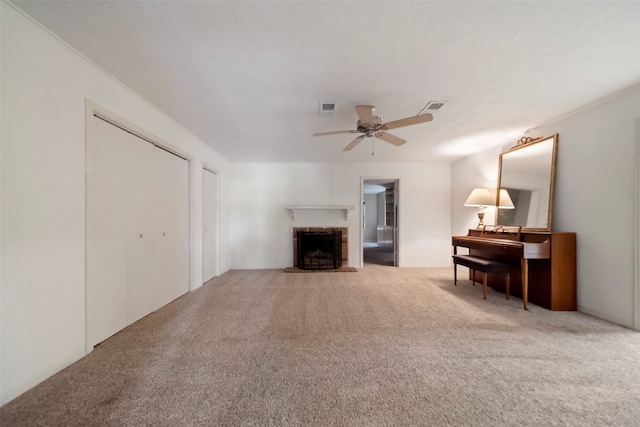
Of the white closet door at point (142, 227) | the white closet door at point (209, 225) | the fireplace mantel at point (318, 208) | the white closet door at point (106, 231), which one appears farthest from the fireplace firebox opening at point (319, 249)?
the white closet door at point (106, 231)

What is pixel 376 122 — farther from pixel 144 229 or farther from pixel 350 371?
pixel 144 229

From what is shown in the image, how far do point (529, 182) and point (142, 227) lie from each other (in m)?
5.07

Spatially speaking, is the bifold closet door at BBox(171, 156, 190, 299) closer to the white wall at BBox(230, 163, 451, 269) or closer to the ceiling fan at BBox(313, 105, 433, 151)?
the white wall at BBox(230, 163, 451, 269)

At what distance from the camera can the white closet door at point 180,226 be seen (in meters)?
3.09

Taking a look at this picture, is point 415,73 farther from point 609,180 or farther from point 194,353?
point 194,353

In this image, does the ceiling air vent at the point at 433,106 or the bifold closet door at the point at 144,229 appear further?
the ceiling air vent at the point at 433,106

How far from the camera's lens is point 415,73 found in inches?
77.3

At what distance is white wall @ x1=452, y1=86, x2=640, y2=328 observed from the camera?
2271 mm

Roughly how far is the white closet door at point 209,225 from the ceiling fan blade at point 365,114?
2955 millimetres

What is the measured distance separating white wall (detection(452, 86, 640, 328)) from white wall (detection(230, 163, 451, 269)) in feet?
7.66

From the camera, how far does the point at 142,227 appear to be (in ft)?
8.22

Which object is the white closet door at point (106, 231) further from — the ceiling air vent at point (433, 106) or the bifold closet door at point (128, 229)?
the ceiling air vent at point (433, 106)

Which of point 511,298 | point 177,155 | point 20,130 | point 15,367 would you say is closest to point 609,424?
point 511,298

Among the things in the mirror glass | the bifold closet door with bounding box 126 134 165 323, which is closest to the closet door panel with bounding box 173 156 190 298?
the bifold closet door with bounding box 126 134 165 323
